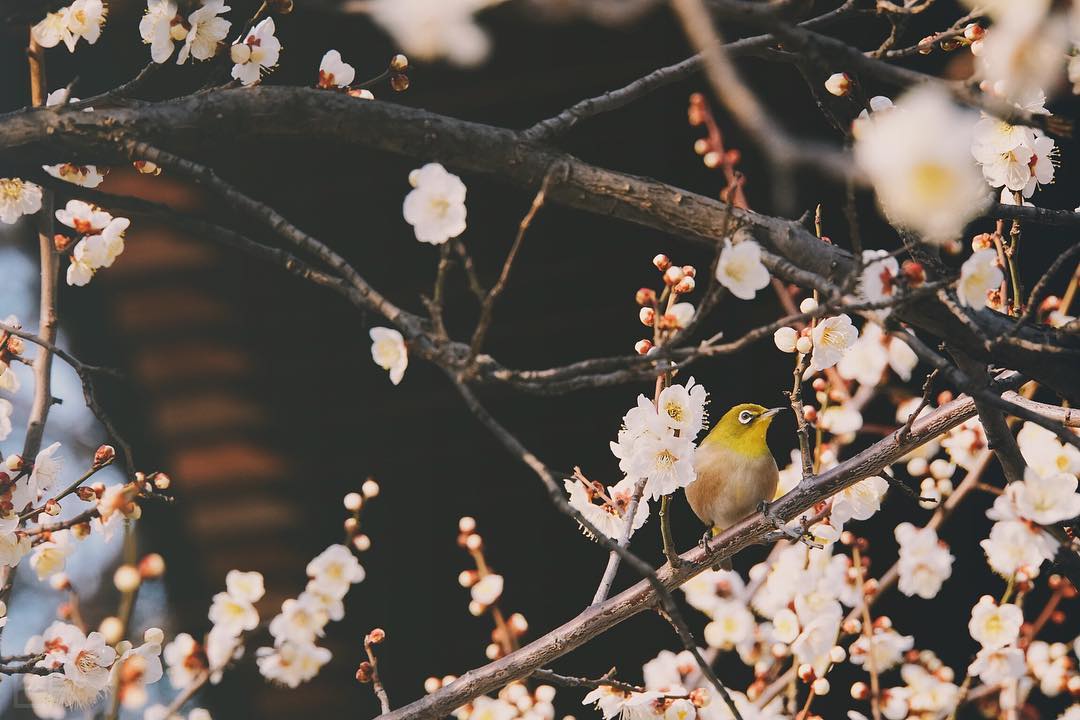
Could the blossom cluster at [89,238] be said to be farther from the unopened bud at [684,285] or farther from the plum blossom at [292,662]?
the unopened bud at [684,285]

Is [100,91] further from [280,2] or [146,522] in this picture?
[146,522]

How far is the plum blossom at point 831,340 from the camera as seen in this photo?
0.95 m

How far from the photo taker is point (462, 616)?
142 centimetres

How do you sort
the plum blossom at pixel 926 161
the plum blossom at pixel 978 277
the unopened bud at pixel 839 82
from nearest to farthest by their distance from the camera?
the plum blossom at pixel 926 161 → the plum blossom at pixel 978 277 → the unopened bud at pixel 839 82

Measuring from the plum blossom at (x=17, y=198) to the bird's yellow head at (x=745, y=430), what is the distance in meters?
0.93

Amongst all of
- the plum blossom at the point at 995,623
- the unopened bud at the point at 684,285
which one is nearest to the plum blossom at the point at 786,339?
the unopened bud at the point at 684,285

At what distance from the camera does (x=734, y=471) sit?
3.67ft

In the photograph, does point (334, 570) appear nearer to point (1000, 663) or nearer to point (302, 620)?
point (302, 620)

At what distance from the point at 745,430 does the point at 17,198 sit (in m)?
0.97

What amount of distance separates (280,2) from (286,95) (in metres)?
0.16

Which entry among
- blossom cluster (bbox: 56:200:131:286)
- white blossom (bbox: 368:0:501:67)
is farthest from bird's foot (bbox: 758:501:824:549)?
blossom cluster (bbox: 56:200:131:286)

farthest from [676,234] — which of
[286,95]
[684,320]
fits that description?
[286,95]

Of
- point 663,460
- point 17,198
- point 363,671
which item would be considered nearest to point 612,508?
point 663,460

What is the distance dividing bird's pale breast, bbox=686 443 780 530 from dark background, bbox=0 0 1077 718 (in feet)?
0.86
